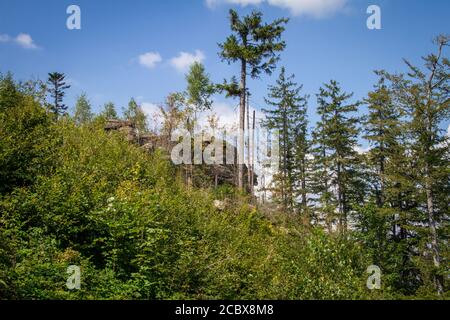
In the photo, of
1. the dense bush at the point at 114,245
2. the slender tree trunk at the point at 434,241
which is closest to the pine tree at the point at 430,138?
the slender tree trunk at the point at 434,241

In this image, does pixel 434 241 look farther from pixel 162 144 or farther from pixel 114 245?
pixel 162 144

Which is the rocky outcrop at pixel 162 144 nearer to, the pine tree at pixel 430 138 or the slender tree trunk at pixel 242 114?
the slender tree trunk at pixel 242 114

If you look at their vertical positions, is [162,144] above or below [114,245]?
above

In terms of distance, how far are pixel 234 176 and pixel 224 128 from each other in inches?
159

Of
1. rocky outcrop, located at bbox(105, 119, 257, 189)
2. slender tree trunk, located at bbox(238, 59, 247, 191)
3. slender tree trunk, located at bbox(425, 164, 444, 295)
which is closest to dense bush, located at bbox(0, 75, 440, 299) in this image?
slender tree trunk, located at bbox(425, 164, 444, 295)

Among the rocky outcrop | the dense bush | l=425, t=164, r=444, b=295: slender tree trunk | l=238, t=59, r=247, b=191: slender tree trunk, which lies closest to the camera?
the dense bush

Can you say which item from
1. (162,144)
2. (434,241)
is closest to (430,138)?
(434,241)

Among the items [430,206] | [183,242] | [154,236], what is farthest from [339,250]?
[430,206]

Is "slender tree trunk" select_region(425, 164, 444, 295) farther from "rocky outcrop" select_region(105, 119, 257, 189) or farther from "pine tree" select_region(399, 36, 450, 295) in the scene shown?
"rocky outcrop" select_region(105, 119, 257, 189)

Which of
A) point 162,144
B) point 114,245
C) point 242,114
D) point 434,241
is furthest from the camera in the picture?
point 162,144

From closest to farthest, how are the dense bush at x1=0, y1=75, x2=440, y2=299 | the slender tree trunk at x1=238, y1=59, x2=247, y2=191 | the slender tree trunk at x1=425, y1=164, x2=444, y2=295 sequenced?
the dense bush at x1=0, y1=75, x2=440, y2=299 < the slender tree trunk at x1=425, y1=164, x2=444, y2=295 < the slender tree trunk at x1=238, y1=59, x2=247, y2=191

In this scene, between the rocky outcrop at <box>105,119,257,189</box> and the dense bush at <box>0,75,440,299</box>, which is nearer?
the dense bush at <box>0,75,440,299</box>

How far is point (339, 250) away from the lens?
459 inches
